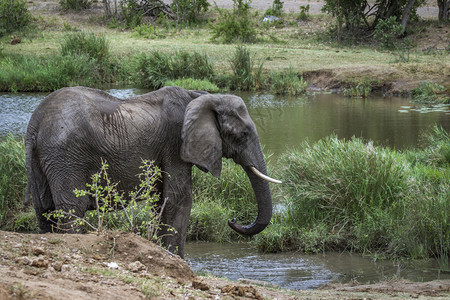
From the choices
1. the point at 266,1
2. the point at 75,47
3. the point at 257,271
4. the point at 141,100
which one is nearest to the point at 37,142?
the point at 141,100

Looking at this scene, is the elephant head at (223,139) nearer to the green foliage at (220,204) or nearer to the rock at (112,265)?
the green foliage at (220,204)

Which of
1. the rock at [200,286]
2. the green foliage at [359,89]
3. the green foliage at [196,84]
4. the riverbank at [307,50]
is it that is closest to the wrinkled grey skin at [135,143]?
the rock at [200,286]

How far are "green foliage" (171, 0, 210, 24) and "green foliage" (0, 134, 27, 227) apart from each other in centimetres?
2137

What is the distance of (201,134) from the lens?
20.8 ft

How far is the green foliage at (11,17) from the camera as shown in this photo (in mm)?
23516

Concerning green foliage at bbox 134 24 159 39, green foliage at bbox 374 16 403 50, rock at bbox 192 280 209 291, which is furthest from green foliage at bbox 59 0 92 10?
rock at bbox 192 280 209 291

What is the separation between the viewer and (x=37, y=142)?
5957 millimetres

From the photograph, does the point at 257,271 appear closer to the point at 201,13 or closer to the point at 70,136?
the point at 70,136

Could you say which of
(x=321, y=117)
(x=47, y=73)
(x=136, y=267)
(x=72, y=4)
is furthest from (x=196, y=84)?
(x=72, y=4)

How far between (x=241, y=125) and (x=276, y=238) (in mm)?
2101

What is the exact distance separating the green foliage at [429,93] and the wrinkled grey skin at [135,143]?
43.6 feet

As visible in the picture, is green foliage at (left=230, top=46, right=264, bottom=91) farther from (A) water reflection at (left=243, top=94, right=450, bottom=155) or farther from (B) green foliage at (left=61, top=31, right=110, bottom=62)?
(B) green foliage at (left=61, top=31, right=110, bottom=62)

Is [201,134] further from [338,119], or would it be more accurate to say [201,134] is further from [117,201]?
[338,119]

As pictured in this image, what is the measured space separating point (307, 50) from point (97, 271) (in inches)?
827
